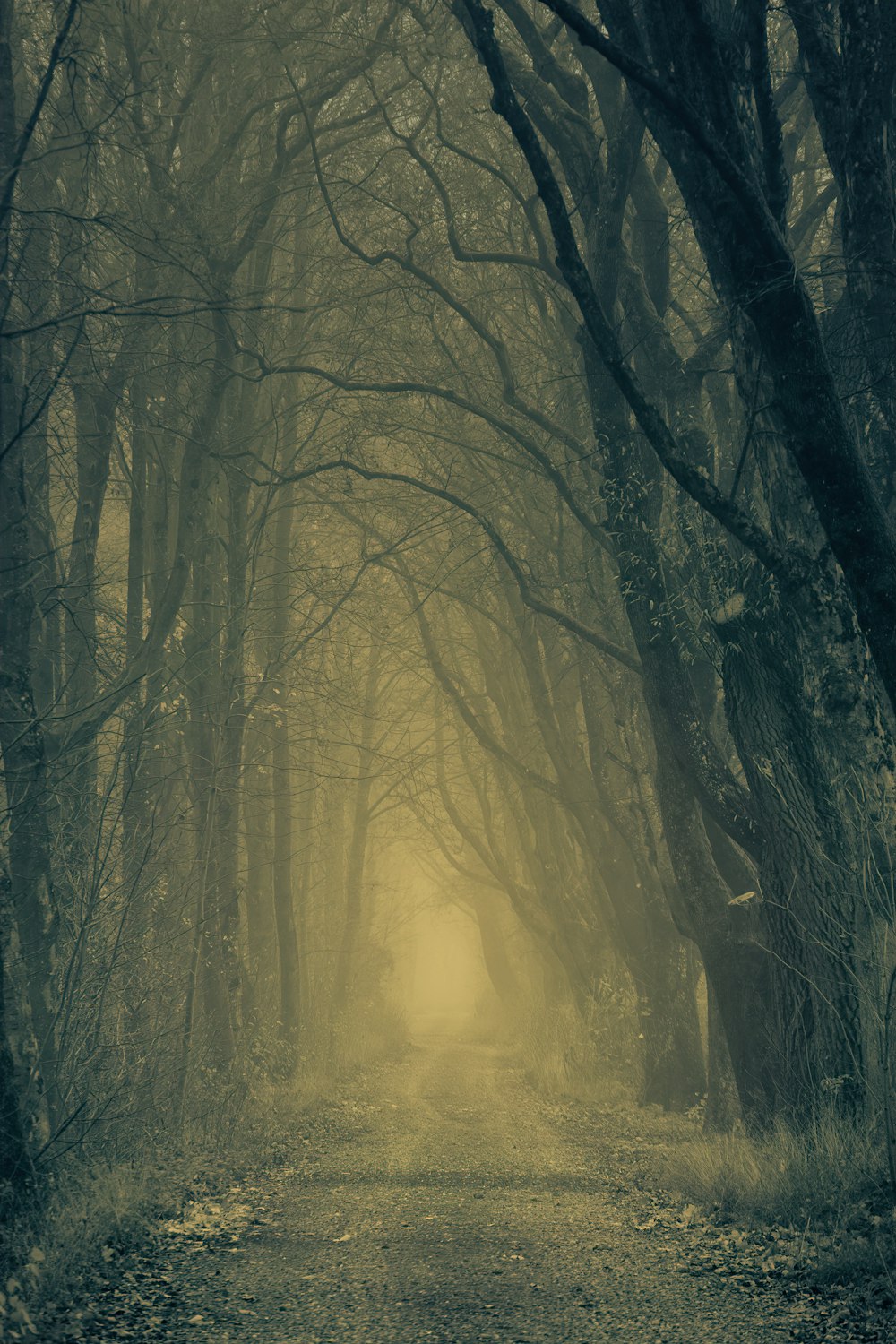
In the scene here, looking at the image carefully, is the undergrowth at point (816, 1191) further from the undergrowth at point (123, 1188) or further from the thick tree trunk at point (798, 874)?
the undergrowth at point (123, 1188)

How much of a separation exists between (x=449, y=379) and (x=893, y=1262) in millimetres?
12127

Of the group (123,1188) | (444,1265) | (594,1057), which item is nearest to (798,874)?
(444,1265)

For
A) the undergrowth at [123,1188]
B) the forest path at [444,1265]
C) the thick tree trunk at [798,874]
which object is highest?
the thick tree trunk at [798,874]

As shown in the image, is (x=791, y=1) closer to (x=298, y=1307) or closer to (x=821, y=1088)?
(x=821, y=1088)

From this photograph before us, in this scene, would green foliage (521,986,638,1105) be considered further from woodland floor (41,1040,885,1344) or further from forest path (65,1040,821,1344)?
woodland floor (41,1040,885,1344)

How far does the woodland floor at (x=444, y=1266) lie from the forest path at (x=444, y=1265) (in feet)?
0.05

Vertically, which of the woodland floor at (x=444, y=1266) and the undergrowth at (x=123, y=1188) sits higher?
the undergrowth at (x=123, y=1188)

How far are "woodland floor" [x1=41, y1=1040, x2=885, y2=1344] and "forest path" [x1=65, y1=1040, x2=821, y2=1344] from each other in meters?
0.02

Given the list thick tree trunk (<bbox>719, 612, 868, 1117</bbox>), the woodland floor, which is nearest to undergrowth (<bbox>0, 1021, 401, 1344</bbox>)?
the woodland floor

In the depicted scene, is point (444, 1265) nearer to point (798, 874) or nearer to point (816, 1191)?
point (816, 1191)

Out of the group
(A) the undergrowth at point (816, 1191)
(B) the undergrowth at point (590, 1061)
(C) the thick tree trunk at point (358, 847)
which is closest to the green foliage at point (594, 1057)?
(B) the undergrowth at point (590, 1061)

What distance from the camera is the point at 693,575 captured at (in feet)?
28.3

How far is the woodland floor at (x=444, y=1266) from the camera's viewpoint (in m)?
→ 4.40

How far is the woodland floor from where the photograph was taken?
14.4 ft
